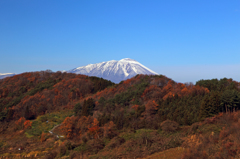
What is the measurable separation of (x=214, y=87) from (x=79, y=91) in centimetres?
5113

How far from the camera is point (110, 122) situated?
4209cm

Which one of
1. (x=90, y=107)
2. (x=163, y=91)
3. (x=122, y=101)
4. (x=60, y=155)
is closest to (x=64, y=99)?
(x=90, y=107)

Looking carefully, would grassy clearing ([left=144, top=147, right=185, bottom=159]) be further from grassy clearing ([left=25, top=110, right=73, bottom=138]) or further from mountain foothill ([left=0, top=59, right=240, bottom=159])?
grassy clearing ([left=25, top=110, right=73, bottom=138])

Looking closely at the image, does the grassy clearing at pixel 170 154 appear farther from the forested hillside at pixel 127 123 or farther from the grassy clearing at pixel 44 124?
the grassy clearing at pixel 44 124

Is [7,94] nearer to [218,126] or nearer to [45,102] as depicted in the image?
[45,102]

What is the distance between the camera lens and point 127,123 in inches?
1639

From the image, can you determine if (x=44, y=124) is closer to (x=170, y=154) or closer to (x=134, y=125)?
(x=134, y=125)

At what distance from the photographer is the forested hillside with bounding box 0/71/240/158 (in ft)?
88.9

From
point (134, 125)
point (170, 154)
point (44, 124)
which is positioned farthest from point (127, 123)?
point (44, 124)

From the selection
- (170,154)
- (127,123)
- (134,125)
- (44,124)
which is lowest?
(44,124)

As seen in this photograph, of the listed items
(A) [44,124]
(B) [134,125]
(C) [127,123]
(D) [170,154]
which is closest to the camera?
(D) [170,154]

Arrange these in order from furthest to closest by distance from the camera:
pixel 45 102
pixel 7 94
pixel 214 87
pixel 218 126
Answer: pixel 7 94 → pixel 45 102 → pixel 214 87 → pixel 218 126

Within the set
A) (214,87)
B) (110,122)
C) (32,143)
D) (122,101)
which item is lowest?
(32,143)

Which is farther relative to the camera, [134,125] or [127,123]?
[127,123]
